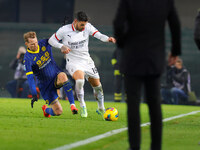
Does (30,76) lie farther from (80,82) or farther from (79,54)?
(79,54)

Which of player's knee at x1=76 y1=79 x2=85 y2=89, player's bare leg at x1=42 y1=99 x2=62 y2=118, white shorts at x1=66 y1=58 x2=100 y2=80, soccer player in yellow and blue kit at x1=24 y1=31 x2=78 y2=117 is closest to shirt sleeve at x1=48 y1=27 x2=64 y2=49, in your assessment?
soccer player in yellow and blue kit at x1=24 y1=31 x2=78 y2=117

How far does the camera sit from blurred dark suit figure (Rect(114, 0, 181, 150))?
5184mm

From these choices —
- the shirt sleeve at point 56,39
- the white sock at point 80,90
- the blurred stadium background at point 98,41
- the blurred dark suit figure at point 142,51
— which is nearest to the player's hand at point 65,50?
the shirt sleeve at point 56,39

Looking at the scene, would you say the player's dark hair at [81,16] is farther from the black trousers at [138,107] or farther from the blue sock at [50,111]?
the black trousers at [138,107]

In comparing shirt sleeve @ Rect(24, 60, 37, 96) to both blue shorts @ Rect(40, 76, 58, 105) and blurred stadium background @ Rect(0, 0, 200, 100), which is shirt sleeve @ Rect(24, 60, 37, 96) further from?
blurred stadium background @ Rect(0, 0, 200, 100)

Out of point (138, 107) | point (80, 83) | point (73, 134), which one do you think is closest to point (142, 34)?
point (138, 107)

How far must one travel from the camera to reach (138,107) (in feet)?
17.4

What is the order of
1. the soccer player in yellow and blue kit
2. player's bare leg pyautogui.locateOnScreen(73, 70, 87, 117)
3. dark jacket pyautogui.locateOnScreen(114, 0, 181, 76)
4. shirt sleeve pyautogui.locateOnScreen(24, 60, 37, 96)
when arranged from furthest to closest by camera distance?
player's bare leg pyautogui.locateOnScreen(73, 70, 87, 117), the soccer player in yellow and blue kit, shirt sleeve pyautogui.locateOnScreen(24, 60, 37, 96), dark jacket pyautogui.locateOnScreen(114, 0, 181, 76)

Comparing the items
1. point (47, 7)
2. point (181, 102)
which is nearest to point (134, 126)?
point (181, 102)

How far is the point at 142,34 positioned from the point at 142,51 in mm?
166

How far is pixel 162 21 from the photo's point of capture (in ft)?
17.4

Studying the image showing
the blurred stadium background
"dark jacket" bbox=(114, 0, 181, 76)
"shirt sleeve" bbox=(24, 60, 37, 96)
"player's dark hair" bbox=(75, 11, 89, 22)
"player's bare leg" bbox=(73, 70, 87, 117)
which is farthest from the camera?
the blurred stadium background

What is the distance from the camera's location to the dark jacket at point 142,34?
5.18 m

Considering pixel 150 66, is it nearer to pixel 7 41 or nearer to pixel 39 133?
pixel 39 133
